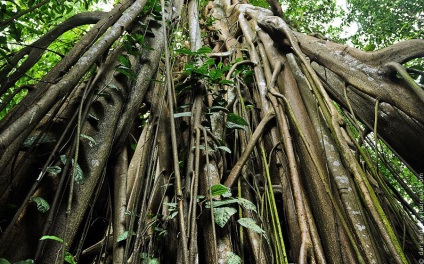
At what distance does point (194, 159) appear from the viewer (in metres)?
1.42

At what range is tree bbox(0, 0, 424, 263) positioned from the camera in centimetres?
110

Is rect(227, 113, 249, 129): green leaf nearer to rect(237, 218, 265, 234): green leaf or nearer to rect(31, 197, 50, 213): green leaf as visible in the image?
rect(237, 218, 265, 234): green leaf

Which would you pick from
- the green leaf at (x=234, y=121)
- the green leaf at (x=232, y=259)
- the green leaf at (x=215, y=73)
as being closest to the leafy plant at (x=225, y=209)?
the green leaf at (x=232, y=259)

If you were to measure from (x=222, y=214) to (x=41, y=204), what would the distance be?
0.61 m

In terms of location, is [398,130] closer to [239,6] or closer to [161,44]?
[161,44]

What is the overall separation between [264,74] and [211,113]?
2.31 ft

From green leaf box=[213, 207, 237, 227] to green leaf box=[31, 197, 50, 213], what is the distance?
1.87ft

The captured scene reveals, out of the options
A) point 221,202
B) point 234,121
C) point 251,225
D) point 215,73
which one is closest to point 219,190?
point 221,202

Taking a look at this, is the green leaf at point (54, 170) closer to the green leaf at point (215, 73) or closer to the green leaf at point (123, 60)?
the green leaf at point (123, 60)

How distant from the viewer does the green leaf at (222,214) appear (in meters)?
1.16

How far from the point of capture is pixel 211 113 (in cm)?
177

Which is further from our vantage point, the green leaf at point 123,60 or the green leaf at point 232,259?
the green leaf at point 123,60

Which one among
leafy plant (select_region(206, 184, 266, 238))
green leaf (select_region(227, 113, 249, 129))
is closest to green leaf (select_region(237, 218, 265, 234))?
leafy plant (select_region(206, 184, 266, 238))

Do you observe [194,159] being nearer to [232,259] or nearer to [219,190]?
[219,190]
